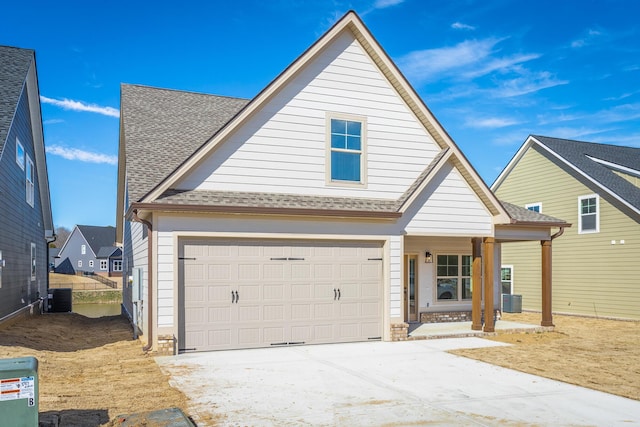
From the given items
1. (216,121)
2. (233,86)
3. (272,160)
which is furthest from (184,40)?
(233,86)

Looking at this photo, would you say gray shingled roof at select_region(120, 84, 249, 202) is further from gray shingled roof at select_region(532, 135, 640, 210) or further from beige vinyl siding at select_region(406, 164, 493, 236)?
gray shingled roof at select_region(532, 135, 640, 210)

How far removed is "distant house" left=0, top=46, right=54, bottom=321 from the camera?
1438 centimetres

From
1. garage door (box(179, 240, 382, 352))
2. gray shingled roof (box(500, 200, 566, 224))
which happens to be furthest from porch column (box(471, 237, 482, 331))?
garage door (box(179, 240, 382, 352))

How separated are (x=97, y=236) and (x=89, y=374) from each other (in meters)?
67.6

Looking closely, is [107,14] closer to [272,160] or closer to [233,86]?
[272,160]

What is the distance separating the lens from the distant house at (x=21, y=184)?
14375mm

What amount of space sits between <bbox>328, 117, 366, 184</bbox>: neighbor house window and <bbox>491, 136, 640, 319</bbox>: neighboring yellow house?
37.7 feet

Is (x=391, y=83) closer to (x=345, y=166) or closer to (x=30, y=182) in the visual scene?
(x=345, y=166)

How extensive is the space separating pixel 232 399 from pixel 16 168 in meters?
12.6

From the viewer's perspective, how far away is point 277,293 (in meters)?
12.3

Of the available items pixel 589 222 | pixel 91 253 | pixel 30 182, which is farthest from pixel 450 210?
pixel 91 253

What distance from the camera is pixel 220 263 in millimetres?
11789

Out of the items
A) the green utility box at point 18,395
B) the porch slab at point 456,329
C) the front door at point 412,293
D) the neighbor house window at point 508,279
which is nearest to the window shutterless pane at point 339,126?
the front door at point 412,293

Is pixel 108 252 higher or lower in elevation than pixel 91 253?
higher
